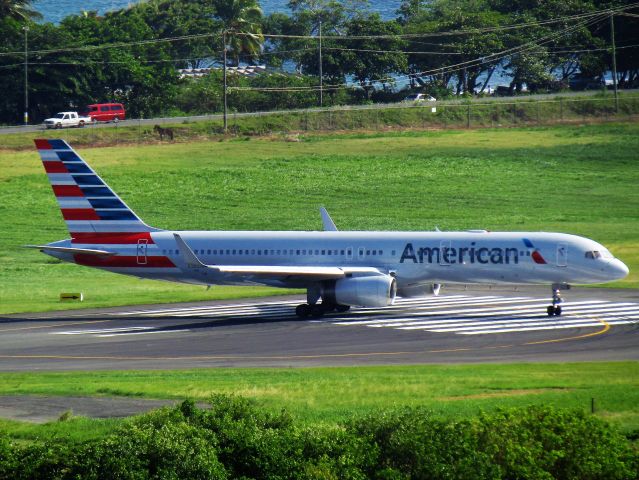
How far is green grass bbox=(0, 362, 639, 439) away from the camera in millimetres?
27641

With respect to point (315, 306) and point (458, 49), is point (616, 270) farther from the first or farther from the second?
point (458, 49)

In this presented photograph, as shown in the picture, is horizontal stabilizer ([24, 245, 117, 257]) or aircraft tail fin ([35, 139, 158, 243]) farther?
aircraft tail fin ([35, 139, 158, 243])

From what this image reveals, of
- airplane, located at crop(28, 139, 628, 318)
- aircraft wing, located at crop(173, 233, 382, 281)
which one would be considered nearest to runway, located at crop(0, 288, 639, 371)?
airplane, located at crop(28, 139, 628, 318)

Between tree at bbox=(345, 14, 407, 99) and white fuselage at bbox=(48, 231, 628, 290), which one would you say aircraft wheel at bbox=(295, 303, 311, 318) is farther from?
tree at bbox=(345, 14, 407, 99)

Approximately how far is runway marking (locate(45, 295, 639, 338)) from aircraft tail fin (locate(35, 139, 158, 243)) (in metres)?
3.80

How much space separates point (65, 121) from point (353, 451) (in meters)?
103

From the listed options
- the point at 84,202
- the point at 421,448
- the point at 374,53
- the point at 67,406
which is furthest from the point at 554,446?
the point at 374,53

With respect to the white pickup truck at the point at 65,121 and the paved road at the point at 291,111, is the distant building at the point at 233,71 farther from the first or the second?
the white pickup truck at the point at 65,121

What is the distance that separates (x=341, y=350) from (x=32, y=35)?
102042 mm

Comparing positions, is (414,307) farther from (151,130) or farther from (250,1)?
(250,1)

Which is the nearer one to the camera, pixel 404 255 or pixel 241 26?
pixel 404 255

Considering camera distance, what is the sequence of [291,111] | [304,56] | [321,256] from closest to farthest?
[321,256] → [291,111] → [304,56]

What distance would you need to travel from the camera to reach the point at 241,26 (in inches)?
6801

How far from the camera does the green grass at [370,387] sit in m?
27.6
